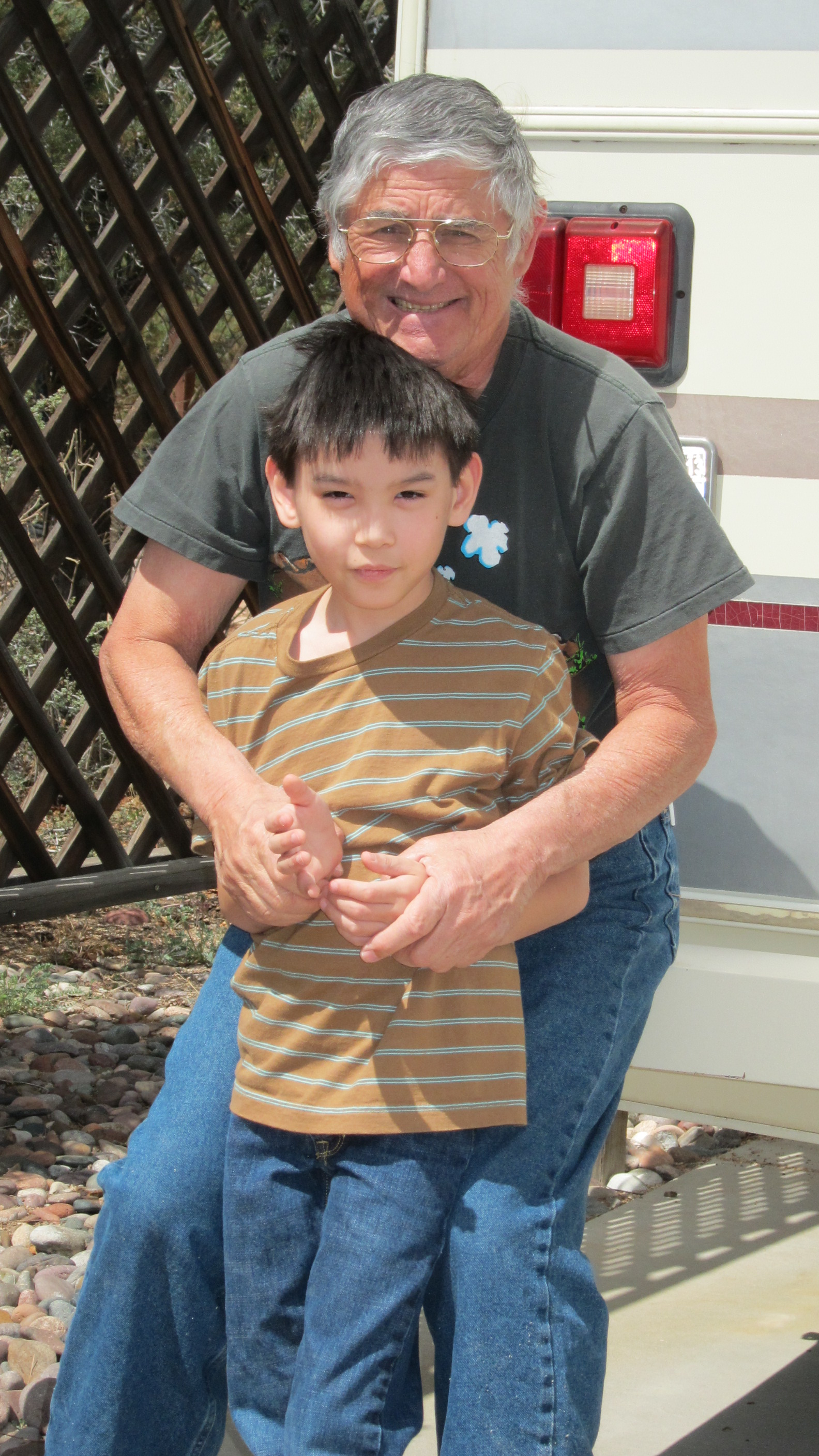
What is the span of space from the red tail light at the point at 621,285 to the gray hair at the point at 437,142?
0.40 ft

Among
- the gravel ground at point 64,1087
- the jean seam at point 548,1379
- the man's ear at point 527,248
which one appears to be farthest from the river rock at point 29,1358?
the man's ear at point 527,248

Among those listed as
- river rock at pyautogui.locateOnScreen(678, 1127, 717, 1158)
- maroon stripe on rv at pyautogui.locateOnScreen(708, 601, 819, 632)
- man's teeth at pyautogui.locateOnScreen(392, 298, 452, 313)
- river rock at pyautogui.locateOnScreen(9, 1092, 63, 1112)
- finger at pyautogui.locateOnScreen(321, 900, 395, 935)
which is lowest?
river rock at pyautogui.locateOnScreen(678, 1127, 717, 1158)

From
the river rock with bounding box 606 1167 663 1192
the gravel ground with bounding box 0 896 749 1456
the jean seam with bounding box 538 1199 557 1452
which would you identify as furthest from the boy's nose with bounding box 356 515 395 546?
the river rock with bounding box 606 1167 663 1192

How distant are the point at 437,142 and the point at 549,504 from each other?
1.41 feet

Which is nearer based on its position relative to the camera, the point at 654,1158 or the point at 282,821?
the point at 282,821

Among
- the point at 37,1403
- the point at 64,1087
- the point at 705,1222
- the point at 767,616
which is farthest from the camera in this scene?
the point at 64,1087

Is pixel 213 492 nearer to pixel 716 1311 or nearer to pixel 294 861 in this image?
pixel 294 861

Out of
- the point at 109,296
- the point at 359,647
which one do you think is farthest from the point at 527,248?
the point at 109,296

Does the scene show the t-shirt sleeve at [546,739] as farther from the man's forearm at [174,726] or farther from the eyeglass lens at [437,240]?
the eyeglass lens at [437,240]

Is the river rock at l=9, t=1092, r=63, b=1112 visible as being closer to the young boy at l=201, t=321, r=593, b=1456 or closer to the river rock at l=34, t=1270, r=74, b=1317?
the river rock at l=34, t=1270, r=74, b=1317

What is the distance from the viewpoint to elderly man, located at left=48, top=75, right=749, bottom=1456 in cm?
155

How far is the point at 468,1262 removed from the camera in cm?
154

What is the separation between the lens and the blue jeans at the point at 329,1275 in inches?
58.4

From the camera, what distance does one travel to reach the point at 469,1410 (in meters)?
1.52
